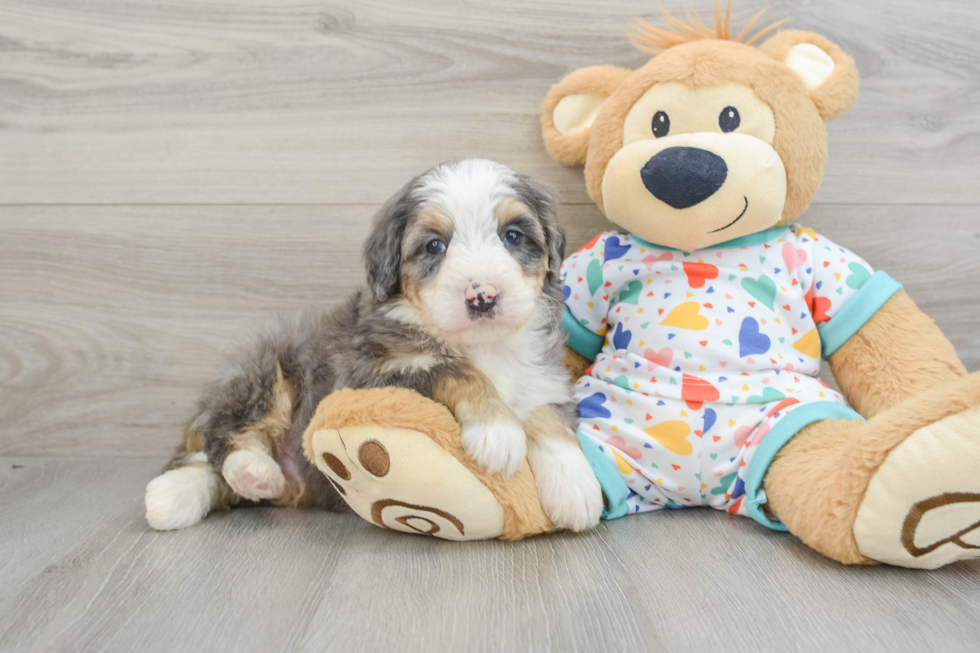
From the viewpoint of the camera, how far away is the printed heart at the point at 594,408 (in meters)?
1.77

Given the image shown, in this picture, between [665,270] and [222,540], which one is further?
[665,270]

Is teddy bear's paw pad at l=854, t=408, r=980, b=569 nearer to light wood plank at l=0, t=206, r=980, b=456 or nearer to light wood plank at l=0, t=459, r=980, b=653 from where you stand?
light wood plank at l=0, t=459, r=980, b=653

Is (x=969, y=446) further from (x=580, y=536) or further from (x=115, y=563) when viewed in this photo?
(x=115, y=563)

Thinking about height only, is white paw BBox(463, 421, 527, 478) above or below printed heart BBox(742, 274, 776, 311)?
below

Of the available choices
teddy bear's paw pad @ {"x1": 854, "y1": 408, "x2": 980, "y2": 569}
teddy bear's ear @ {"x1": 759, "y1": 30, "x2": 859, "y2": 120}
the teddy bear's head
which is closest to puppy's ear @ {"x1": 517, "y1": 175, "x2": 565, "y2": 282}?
the teddy bear's head

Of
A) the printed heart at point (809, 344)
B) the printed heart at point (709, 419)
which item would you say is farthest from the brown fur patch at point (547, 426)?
the printed heart at point (809, 344)

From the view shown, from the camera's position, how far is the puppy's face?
145cm

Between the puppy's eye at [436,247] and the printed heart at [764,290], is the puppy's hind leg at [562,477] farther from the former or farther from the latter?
the printed heart at [764,290]

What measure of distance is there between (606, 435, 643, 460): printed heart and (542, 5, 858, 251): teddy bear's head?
0.52 m

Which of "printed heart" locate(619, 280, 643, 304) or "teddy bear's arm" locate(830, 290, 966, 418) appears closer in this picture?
"teddy bear's arm" locate(830, 290, 966, 418)

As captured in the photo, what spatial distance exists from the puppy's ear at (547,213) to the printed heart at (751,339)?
485mm

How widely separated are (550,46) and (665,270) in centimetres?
85

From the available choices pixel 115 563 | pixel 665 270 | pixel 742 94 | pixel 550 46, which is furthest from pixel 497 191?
pixel 115 563

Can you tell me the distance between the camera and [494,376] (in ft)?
5.45
